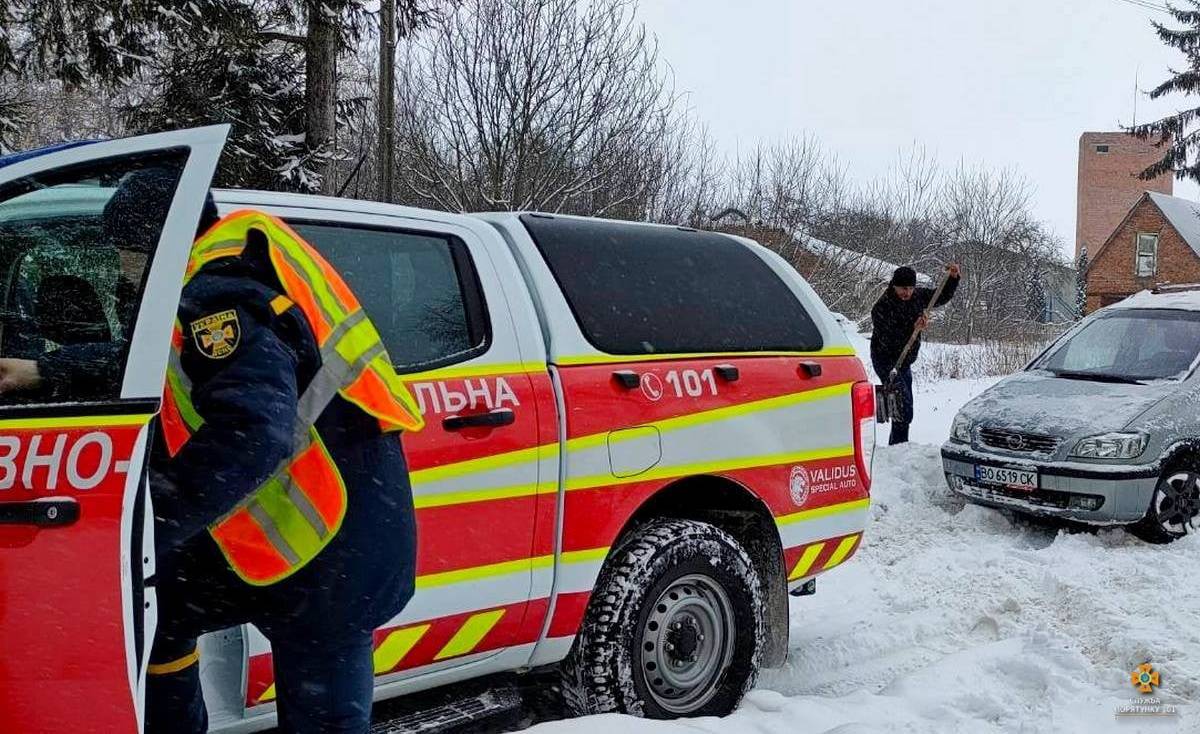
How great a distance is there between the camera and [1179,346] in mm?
7113

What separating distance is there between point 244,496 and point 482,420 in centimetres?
115

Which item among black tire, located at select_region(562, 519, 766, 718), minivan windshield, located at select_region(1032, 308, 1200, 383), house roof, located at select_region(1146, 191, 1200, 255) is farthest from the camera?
house roof, located at select_region(1146, 191, 1200, 255)

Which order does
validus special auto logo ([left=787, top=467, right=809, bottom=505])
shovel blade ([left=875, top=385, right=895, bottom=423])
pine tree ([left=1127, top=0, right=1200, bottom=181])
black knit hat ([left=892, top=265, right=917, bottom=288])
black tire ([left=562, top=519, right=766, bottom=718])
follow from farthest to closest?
pine tree ([left=1127, top=0, right=1200, bottom=181]) < black knit hat ([left=892, top=265, right=917, bottom=288]) < shovel blade ([left=875, top=385, right=895, bottom=423]) < validus special auto logo ([left=787, top=467, right=809, bottom=505]) < black tire ([left=562, top=519, right=766, bottom=718])

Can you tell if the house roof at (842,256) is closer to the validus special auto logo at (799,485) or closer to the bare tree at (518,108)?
the bare tree at (518,108)

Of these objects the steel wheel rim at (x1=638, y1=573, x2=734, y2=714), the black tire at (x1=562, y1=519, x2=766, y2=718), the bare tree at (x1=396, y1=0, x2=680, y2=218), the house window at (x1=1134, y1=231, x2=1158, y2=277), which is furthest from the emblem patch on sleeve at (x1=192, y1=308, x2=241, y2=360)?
the house window at (x1=1134, y1=231, x2=1158, y2=277)

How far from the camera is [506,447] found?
304 centimetres

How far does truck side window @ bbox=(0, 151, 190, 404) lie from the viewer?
1.94 metres

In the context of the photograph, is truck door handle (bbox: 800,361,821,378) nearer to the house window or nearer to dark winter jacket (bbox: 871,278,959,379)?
dark winter jacket (bbox: 871,278,959,379)

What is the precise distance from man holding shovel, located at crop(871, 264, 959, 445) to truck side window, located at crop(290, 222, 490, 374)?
6.57m

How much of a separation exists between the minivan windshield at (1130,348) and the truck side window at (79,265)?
671 centimetres

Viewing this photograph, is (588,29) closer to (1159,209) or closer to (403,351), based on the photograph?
(403,351)

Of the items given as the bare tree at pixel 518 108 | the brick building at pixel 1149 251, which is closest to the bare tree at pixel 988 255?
the brick building at pixel 1149 251

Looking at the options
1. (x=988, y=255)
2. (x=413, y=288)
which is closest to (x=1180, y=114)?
(x=988, y=255)

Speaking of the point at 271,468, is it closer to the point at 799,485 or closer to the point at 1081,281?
the point at 799,485
